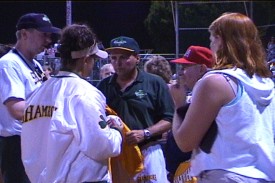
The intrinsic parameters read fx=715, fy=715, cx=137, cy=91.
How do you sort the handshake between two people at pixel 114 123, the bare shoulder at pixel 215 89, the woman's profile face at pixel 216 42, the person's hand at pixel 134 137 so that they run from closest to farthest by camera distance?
the bare shoulder at pixel 215 89 → the woman's profile face at pixel 216 42 → the handshake between two people at pixel 114 123 → the person's hand at pixel 134 137

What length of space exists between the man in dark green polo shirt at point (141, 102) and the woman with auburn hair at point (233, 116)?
235 centimetres

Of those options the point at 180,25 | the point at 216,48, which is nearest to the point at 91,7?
the point at 180,25

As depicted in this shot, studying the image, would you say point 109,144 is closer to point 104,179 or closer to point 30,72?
point 104,179

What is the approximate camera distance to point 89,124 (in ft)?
14.1

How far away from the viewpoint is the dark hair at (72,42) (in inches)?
Answer: 180

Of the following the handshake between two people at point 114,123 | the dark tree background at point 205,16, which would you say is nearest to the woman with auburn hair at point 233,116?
the handshake between two people at point 114,123

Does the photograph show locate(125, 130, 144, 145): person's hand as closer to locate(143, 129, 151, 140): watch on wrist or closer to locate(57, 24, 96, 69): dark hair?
locate(143, 129, 151, 140): watch on wrist

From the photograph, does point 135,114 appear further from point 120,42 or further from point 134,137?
point 120,42

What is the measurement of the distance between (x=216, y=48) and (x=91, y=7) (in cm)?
3389

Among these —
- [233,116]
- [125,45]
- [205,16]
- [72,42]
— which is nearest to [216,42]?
[233,116]

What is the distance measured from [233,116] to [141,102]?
259cm

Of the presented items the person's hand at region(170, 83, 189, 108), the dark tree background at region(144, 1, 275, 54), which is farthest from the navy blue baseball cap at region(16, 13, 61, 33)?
the dark tree background at region(144, 1, 275, 54)

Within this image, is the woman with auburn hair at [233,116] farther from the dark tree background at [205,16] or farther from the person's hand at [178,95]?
the dark tree background at [205,16]

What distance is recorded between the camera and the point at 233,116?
12.4 feet
